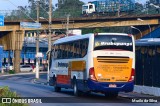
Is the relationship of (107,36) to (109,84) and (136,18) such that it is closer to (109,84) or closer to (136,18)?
(109,84)

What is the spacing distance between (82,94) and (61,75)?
3.12 m

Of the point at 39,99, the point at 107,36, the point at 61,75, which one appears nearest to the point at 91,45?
the point at 107,36

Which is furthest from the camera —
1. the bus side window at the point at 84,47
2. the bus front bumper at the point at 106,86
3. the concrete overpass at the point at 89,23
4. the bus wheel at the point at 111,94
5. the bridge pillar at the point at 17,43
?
the bridge pillar at the point at 17,43

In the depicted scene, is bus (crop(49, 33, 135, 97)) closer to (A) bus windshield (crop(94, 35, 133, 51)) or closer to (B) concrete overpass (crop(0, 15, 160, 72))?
(A) bus windshield (crop(94, 35, 133, 51))

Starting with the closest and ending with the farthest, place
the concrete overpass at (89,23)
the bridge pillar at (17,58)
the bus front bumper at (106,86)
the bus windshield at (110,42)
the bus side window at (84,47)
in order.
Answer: the bus front bumper at (106,86)
the bus windshield at (110,42)
the bus side window at (84,47)
the concrete overpass at (89,23)
the bridge pillar at (17,58)

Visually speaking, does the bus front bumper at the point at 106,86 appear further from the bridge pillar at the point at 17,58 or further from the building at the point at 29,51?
the building at the point at 29,51

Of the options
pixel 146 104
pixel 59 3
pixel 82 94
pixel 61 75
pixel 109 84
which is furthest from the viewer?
pixel 59 3

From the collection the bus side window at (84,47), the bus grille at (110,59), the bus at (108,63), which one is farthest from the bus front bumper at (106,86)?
the bus side window at (84,47)

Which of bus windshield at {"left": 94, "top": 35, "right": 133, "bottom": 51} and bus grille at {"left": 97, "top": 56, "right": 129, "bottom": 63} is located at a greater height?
bus windshield at {"left": 94, "top": 35, "right": 133, "bottom": 51}

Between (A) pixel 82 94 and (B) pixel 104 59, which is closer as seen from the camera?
(B) pixel 104 59

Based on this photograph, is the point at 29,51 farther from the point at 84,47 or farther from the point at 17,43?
the point at 84,47

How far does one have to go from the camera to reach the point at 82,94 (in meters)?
29.2

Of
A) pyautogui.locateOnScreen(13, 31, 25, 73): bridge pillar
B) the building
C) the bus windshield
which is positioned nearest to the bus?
the bus windshield

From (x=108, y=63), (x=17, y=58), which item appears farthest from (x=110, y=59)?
(x=17, y=58)
